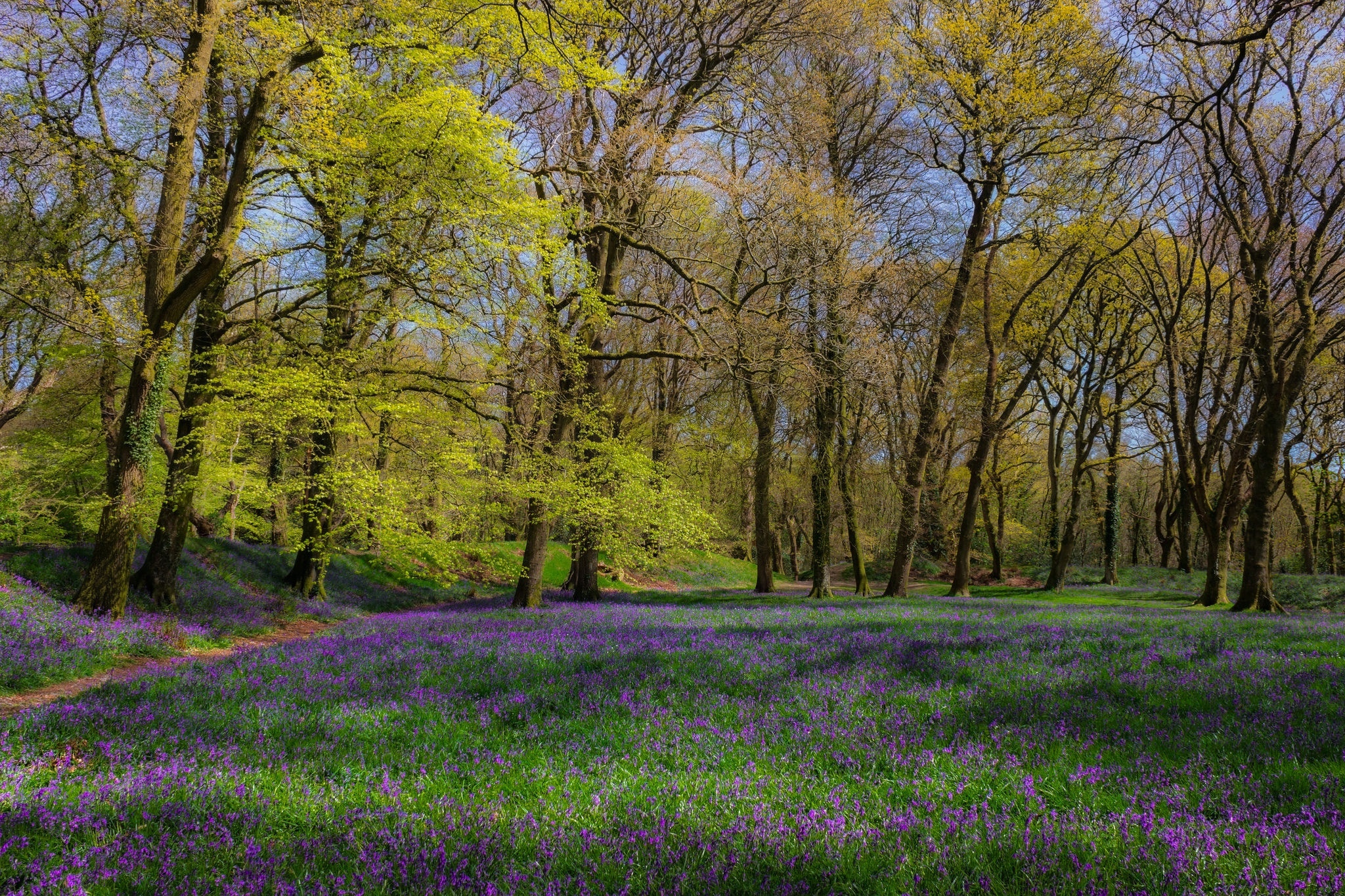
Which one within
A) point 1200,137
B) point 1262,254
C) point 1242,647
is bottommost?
point 1242,647

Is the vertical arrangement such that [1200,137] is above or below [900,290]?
above

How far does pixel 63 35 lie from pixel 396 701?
1540 cm

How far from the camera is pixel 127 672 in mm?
9227

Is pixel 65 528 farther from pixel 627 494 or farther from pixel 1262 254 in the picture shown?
pixel 1262 254

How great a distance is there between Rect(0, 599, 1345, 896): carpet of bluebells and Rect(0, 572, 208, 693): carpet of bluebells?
103 inches

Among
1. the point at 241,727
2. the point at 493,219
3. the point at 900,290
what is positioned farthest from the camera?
the point at 900,290

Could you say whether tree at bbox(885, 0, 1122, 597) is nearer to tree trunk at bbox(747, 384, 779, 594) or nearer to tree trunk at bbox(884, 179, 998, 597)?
tree trunk at bbox(884, 179, 998, 597)

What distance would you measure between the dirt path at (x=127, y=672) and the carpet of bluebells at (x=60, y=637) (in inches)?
6.2

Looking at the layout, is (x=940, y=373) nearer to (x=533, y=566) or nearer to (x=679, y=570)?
(x=533, y=566)

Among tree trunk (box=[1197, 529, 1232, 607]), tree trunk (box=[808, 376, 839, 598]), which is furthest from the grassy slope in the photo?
tree trunk (box=[1197, 529, 1232, 607])

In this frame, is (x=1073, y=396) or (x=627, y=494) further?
(x=1073, y=396)

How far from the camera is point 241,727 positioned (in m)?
5.34

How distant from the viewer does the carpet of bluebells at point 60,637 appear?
8.23m

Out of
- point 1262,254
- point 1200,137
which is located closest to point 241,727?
point 1262,254
